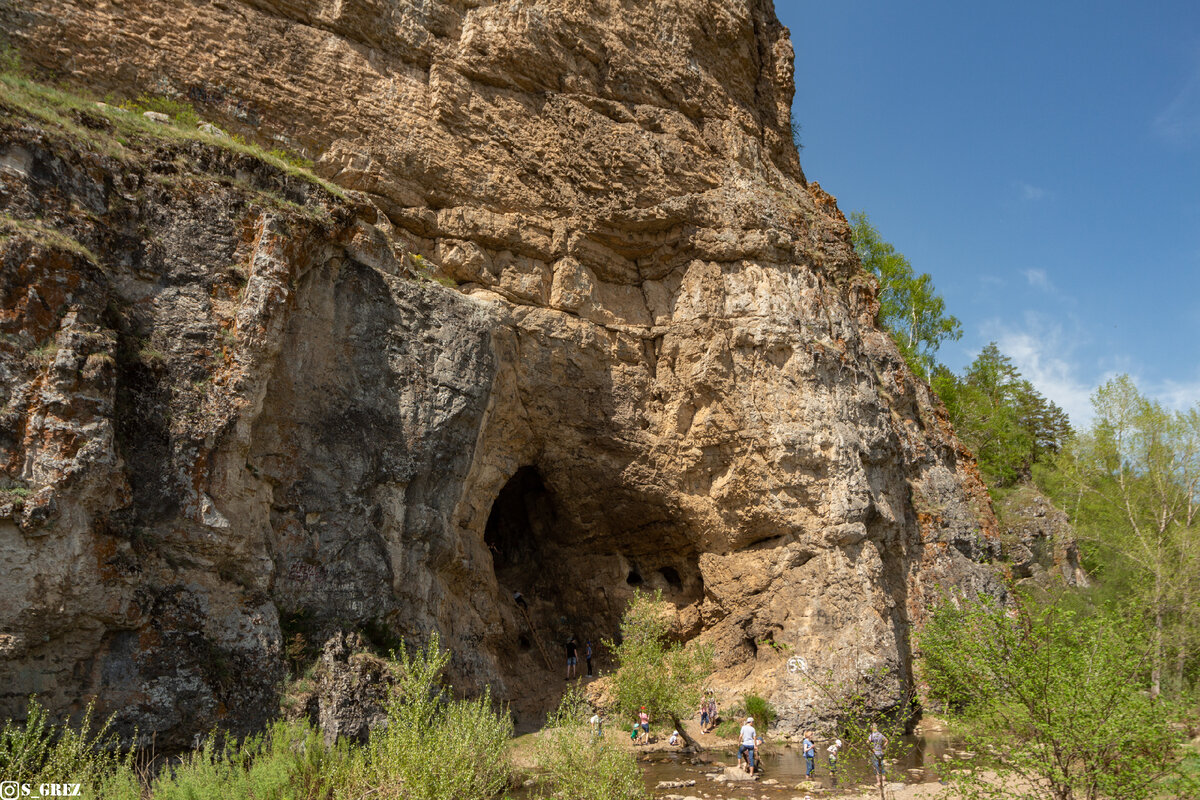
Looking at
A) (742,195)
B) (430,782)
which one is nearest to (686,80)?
(742,195)

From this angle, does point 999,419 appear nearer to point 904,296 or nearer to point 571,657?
point 904,296

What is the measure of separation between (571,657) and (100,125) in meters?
16.0

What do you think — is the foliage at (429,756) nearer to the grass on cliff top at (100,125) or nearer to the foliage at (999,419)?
the grass on cliff top at (100,125)

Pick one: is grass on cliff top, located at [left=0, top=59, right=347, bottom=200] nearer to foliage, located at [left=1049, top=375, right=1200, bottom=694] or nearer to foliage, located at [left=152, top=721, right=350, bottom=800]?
foliage, located at [left=152, top=721, right=350, bottom=800]

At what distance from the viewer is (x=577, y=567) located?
68.7 ft

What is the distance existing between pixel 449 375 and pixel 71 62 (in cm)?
971

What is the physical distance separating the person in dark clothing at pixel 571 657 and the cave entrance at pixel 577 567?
0.28 m

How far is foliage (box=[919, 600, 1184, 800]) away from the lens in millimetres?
7551

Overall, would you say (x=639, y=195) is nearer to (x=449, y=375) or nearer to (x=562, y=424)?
(x=562, y=424)

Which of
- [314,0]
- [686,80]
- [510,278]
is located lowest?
[510,278]

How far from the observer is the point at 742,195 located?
2016 centimetres

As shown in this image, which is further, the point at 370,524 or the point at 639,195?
the point at 639,195

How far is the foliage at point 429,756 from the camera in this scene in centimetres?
833

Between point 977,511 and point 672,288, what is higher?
point 672,288
